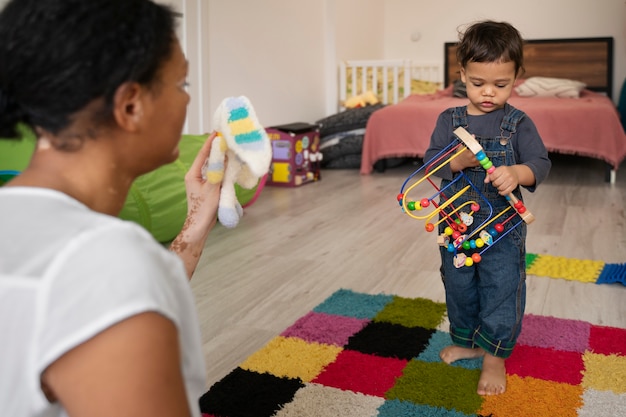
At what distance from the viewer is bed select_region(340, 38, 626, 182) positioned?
4.29m

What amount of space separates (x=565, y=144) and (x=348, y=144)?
1.52 m

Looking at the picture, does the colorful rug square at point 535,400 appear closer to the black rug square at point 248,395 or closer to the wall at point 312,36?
the black rug square at point 248,395

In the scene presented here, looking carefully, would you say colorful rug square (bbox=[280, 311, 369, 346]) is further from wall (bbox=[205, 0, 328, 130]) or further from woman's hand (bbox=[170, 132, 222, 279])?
wall (bbox=[205, 0, 328, 130])

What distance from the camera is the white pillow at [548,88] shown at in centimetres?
517

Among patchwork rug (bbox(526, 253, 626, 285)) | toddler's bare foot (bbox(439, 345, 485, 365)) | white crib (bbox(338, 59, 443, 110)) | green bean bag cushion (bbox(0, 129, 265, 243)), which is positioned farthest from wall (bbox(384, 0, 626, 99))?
toddler's bare foot (bbox(439, 345, 485, 365))

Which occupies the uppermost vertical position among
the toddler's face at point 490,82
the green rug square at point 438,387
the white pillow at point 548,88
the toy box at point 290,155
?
the toddler's face at point 490,82

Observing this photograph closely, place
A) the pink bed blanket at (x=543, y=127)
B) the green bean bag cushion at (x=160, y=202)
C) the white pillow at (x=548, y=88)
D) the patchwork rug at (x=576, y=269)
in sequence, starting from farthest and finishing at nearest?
the white pillow at (x=548, y=88) < the pink bed blanket at (x=543, y=127) < the green bean bag cushion at (x=160, y=202) < the patchwork rug at (x=576, y=269)

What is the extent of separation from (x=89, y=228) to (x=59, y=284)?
0.17 feet

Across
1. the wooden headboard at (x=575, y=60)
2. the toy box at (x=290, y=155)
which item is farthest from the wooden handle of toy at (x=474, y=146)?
the wooden headboard at (x=575, y=60)

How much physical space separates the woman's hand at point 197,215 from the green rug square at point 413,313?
0.99m

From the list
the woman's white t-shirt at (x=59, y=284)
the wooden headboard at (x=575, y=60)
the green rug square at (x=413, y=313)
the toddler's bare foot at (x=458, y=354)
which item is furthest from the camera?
the wooden headboard at (x=575, y=60)

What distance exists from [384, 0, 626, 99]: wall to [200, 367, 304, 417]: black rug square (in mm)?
5396

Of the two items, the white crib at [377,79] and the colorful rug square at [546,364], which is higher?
the white crib at [377,79]

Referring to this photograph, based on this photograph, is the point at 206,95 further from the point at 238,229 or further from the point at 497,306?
the point at 497,306
